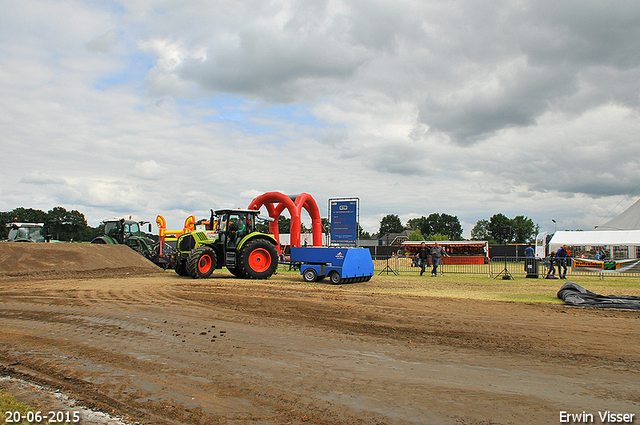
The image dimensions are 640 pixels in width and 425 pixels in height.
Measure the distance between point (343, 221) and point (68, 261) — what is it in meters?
11.4

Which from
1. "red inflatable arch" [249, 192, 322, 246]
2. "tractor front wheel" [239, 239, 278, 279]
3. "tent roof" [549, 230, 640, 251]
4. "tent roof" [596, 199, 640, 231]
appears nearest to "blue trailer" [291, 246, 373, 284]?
"tractor front wheel" [239, 239, 278, 279]

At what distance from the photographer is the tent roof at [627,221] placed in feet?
115

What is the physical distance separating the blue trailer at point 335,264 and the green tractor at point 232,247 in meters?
1.23

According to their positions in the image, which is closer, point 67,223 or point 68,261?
point 68,261

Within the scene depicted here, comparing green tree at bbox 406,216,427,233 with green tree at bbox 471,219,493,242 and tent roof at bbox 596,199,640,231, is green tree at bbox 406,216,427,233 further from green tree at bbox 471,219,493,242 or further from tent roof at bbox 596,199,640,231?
tent roof at bbox 596,199,640,231

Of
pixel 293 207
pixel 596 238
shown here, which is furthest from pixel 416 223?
pixel 293 207

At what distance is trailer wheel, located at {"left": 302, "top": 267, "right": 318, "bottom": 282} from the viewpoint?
15.7 metres

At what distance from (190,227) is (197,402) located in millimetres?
23013

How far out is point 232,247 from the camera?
16.7 metres

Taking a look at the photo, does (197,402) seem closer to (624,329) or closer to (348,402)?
(348,402)

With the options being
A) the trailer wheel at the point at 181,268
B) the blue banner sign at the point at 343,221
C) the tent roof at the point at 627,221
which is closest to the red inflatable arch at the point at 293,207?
the blue banner sign at the point at 343,221

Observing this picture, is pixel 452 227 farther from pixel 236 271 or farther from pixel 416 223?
pixel 236 271

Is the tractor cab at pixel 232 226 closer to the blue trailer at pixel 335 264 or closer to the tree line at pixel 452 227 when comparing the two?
the blue trailer at pixel 335 264

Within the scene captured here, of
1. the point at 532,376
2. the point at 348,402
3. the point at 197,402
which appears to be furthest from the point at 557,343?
the point at 197,402
